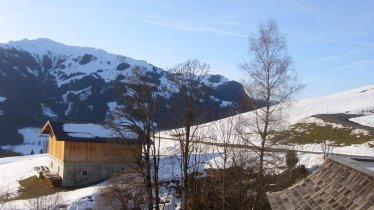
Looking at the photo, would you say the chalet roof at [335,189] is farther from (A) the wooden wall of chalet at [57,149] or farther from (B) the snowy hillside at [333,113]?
(A) the wooden wall of chalet at [57,149]

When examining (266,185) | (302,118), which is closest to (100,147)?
(266,185)

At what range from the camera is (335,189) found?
31.6ft

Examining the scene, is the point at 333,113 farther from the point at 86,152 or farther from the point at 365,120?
the point at 86,152

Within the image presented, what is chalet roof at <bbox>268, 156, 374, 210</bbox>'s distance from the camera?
27.4ft

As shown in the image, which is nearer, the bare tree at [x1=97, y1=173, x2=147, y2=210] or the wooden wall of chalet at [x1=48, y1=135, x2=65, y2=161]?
the bare tree at [x1=97, y1=173, x2=147, y2=210]

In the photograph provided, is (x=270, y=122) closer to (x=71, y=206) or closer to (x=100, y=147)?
(x=71, y=206)

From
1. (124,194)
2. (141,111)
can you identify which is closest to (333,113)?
(141,111)

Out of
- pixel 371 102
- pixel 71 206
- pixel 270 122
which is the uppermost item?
pixel 371 102

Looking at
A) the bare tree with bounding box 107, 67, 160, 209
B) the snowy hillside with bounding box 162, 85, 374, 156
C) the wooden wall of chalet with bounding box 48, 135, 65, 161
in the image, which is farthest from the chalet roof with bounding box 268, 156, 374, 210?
the wooden wall of chalet with bounding box 48, 135, 65, 161

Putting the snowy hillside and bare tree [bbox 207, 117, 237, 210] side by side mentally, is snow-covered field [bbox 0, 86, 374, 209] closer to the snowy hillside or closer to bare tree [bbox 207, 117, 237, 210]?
the snowy hillside

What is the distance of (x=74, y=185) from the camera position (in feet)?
147

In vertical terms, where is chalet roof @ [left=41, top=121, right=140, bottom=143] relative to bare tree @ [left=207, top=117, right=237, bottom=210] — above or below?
above

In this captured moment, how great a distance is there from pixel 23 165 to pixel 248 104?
135 ft

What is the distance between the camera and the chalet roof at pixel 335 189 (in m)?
8.34
